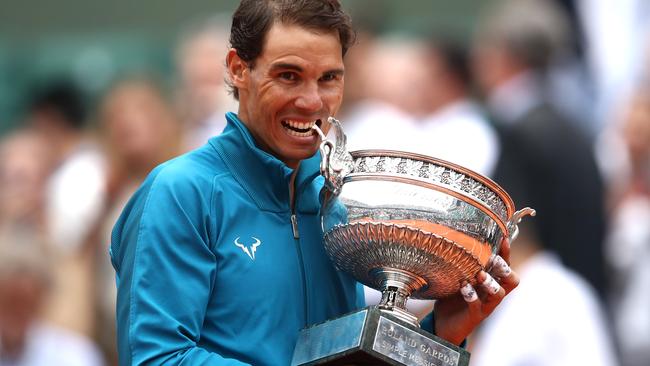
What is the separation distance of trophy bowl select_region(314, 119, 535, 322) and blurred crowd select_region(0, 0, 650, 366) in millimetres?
2728

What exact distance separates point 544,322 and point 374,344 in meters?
2.97

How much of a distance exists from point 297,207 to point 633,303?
14.1 feet

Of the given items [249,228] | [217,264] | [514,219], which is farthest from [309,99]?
[514,219]

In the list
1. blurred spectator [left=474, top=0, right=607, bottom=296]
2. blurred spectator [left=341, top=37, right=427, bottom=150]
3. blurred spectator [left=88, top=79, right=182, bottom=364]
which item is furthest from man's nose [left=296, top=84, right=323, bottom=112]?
blurred spectator [left=88, top=79, right=182, bottom=364]

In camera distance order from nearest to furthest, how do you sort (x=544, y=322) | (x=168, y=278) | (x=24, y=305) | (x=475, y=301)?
(x=168, y=278), (x=475, y=301), (x=544, y=322), (x=24, y=305)

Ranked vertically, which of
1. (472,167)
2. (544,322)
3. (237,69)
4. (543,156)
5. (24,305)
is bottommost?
(237,69)

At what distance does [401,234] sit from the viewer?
3.67 m

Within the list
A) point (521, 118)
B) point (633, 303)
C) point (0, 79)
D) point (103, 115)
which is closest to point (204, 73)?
point (103, 115)

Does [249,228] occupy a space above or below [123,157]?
below

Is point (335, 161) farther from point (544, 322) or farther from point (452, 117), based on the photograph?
point (452, 117)

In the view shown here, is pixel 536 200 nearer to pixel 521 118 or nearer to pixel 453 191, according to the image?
pixel 521 118

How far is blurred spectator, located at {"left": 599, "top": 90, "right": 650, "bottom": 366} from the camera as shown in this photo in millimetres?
7812

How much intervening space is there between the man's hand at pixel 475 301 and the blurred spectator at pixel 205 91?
3.89 m

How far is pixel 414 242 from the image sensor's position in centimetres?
368
